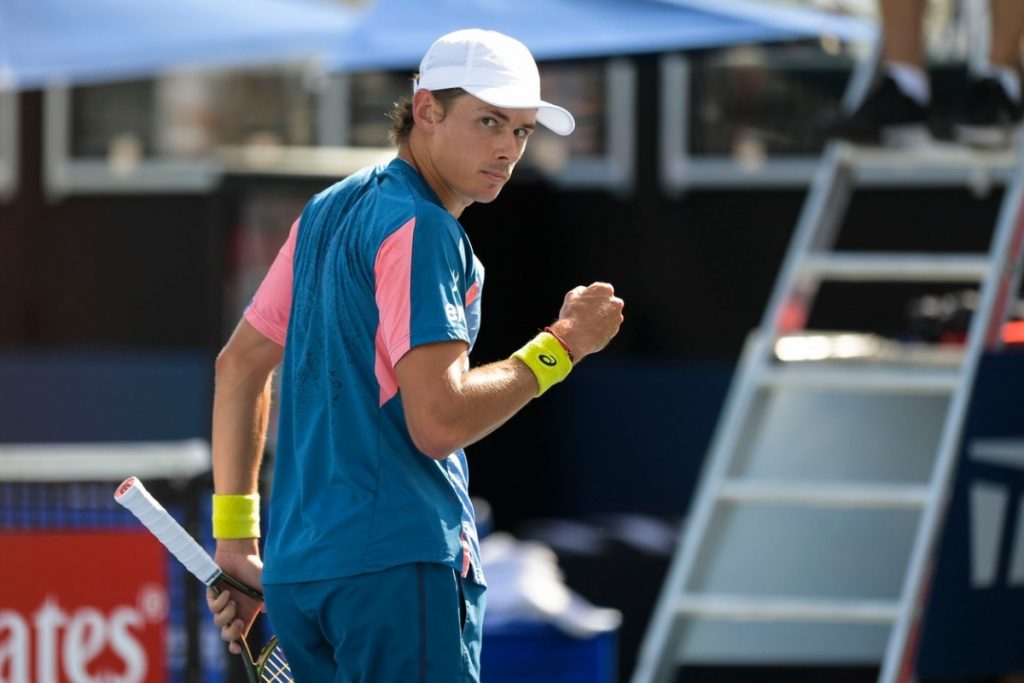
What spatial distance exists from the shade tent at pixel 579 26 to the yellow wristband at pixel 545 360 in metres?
4.35

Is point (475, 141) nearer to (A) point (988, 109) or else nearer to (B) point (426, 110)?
(B) point (426, 110)

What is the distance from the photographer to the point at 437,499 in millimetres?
3115

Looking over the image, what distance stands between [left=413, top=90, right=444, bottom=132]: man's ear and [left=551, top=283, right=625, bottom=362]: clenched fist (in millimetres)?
371

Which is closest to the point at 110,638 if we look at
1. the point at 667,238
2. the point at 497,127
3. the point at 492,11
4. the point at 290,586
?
the point at 290,586

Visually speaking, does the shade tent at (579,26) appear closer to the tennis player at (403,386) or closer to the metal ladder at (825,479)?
the metal ladder at (825,479)

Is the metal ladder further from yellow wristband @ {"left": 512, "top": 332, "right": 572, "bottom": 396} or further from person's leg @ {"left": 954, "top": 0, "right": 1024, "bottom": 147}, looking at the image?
yellow wristband @ {"left": 512, "top": 332, "right": 572, "bottom": 396}

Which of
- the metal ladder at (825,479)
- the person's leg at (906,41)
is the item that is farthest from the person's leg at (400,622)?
the person's leg at (906,41)

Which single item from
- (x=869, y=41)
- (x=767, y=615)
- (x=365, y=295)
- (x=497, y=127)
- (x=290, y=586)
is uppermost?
(x=869, y=41)

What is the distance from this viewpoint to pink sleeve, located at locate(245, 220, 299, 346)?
342 cm

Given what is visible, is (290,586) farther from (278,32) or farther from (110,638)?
(278,32)

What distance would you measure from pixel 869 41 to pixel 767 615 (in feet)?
9.07

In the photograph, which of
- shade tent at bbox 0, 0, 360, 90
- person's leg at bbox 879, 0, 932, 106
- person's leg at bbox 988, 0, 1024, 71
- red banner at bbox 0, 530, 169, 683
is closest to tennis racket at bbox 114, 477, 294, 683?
red banner at bbox 0, 530, 169, 683

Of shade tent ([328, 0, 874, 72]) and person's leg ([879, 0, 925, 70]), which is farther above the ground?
shade tent ([328, 0, 874, 72])

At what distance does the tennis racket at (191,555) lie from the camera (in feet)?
10.6
